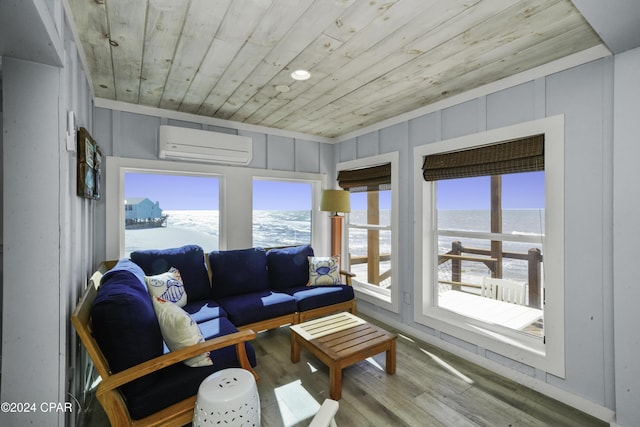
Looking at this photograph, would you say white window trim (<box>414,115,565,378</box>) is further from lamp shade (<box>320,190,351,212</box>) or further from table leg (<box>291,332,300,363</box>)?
table leg (<box>291,332,300,363</box>)

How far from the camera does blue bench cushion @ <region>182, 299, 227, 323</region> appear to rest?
2.57 metres

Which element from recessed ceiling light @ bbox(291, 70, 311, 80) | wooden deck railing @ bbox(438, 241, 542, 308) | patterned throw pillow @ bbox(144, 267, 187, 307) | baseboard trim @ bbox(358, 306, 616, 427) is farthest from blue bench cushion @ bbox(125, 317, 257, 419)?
wooden deck railing @ bbox(438, 241, 542, 308)

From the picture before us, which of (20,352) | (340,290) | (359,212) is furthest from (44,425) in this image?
(359,212)

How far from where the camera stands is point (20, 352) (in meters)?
1.33

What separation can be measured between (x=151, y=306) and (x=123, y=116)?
86.0 inches

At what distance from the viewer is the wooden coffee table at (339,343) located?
85.8 inches

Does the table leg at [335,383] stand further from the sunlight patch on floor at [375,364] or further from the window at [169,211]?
the window at [169,211]

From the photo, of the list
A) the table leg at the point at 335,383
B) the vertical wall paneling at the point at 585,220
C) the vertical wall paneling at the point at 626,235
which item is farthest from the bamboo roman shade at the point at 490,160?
the table leg at the point at 335,383

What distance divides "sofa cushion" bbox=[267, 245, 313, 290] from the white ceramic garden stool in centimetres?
184

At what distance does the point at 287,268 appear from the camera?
11.7ft

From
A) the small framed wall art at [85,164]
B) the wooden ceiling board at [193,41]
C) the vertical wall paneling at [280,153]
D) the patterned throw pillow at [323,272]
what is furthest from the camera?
the vertical wall paneling at [280,153]

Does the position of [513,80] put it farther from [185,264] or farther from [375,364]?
[185,264]

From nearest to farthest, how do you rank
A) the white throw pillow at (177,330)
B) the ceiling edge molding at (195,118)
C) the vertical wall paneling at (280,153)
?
the white throw pillow at (177,330)
the ceiling edge molding at (195,118)
the vertical wall paneling at (280,153)

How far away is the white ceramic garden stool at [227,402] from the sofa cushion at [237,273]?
5.08 ft
